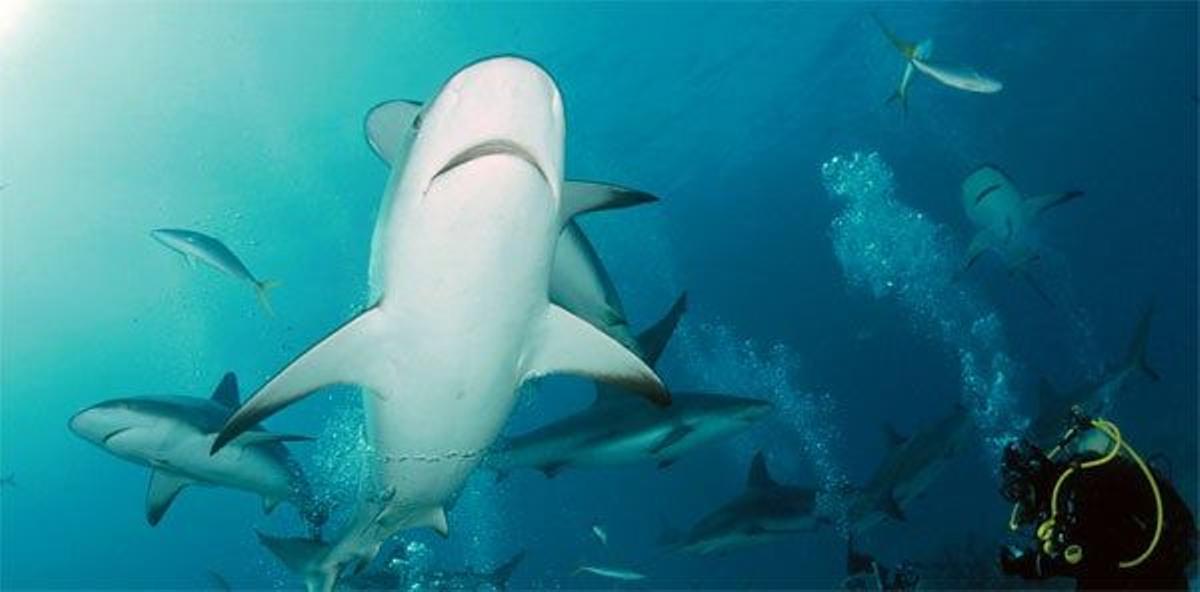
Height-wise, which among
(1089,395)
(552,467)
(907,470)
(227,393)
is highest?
(227,393)

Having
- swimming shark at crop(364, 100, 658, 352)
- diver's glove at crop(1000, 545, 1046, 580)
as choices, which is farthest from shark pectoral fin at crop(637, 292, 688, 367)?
diver's glove at crop(1000, 545, 1046, 580)

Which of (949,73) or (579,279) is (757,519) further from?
(949,73)

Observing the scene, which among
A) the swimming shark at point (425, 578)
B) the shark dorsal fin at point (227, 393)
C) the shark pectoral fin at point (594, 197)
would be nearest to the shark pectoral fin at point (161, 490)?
the shark dorsal fin at point (227, 393)

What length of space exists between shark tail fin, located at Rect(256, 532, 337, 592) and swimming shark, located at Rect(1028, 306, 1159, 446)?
709cm

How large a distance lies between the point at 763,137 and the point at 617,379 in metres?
24.7

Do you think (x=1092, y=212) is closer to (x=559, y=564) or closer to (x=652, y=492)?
(x=652, y=492)

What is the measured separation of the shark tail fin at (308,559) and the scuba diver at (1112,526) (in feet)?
14.6

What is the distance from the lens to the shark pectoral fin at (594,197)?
4.03 metres

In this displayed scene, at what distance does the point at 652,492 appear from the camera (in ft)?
145

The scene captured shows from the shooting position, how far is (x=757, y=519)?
371 inches

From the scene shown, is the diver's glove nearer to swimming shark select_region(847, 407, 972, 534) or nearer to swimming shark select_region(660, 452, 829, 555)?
swimming shark select_region(660, 452, 829, 555)

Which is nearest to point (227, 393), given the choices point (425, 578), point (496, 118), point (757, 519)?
point (425, 578)

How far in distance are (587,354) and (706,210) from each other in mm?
27849

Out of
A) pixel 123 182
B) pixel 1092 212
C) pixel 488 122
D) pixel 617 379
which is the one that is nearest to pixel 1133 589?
pixel 617 379
